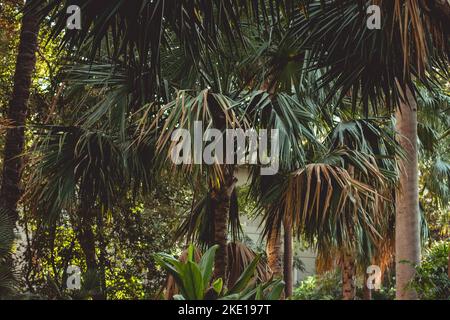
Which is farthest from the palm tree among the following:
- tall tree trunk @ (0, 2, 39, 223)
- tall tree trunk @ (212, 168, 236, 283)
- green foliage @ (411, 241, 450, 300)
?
tall tree trunk @ (0, 2, 39, 223)

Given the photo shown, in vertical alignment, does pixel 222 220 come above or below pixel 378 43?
below

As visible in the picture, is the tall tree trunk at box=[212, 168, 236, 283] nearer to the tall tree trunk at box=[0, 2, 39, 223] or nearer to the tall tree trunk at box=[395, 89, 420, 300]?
the tall tree trunk at box=[395, 89, 420, 300]

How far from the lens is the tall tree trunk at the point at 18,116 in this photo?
580 cm

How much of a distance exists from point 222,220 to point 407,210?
5.20 ft

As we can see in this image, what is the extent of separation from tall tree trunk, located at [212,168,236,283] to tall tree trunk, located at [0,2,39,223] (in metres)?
1.98

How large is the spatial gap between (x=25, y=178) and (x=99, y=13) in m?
4.63

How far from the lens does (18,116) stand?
6004mm

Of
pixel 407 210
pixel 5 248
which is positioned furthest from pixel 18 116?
pixel 407 210

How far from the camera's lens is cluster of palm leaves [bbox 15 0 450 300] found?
4105 mm

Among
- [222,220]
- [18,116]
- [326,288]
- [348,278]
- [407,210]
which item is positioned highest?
[18,116]

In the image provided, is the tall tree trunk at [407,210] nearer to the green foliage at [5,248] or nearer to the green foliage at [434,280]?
the green foliage at [434,280]

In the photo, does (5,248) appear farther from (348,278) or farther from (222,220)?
(348,278)

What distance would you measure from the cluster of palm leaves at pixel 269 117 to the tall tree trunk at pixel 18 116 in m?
0.36
